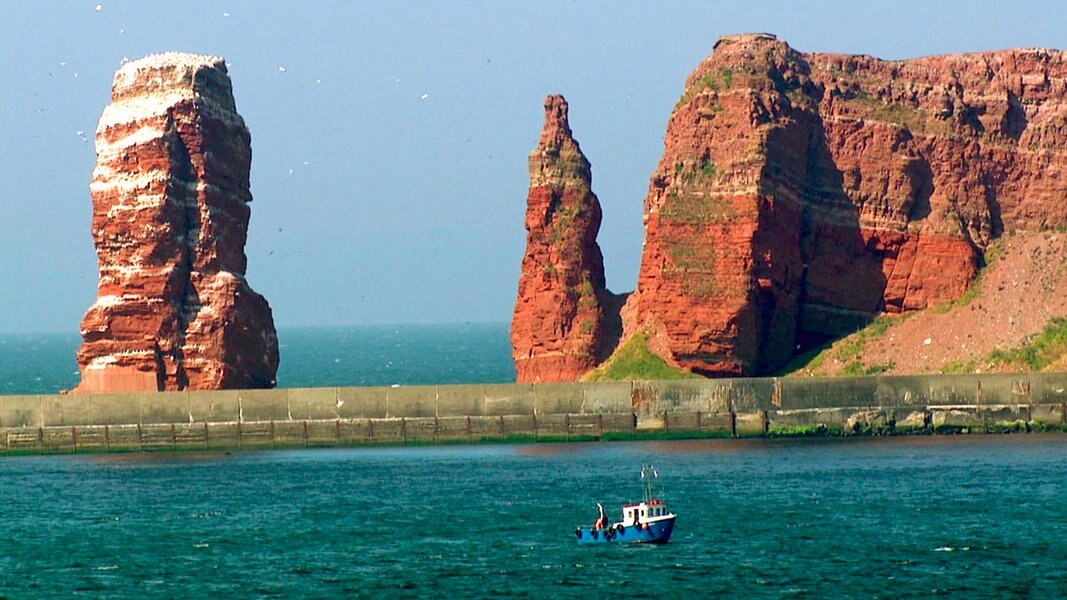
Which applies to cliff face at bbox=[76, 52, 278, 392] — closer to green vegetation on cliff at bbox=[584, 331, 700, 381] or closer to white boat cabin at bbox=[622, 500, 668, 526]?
green vegetation on cliff at bbox=[584, 331, 700, 381]

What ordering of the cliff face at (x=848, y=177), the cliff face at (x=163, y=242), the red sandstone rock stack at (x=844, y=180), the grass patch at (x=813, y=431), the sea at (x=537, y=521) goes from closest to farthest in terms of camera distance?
the sea at (x=537, y=521) → the grass patch at (x=813, y=431) → the cliff face at (x=163, y=242) → the red sandstone rock stack at (x=844, y=180) → the cliff face at (x=848, y=177)

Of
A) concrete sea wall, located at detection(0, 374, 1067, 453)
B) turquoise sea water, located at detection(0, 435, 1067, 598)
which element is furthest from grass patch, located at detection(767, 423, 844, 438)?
turquoise sea water, located at detection(0, 435, 1067, 598)

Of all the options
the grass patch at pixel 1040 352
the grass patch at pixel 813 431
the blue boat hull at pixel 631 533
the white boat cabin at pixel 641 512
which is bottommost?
the blue boat hull at pixel 631 533

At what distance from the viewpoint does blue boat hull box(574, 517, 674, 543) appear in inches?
2190

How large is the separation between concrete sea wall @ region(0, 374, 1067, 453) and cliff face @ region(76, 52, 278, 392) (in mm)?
2033

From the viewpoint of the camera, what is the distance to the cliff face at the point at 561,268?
90562mm

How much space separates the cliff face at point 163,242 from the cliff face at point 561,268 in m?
14.6

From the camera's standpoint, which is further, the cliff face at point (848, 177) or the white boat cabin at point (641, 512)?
the cliff face at point (848, 177)

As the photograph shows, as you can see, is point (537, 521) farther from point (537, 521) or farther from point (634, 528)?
point (634, 528)

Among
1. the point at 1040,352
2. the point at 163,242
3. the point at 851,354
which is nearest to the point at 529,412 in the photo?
the point at 851,354

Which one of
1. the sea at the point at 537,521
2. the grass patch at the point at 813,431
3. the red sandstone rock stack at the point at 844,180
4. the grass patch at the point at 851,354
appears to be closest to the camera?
the sea at the point at 537,521

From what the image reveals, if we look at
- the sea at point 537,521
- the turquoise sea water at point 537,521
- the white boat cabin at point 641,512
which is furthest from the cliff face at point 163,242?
the white boat cabin at point 641,512

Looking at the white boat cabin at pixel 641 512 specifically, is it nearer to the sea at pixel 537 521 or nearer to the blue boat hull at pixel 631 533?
the blue boat hull at pixel 631 533

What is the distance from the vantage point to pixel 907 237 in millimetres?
87188
